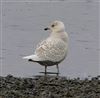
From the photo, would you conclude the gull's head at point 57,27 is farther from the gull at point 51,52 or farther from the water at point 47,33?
the water at point 47,33

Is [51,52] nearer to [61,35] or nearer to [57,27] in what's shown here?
[61,35]

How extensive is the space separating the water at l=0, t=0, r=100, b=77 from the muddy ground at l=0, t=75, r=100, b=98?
4.57 ft

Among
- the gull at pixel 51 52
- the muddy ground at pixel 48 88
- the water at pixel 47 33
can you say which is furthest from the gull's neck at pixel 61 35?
the muddy ground at pixel 48 88

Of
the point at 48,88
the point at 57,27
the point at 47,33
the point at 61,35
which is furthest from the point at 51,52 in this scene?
the point at 47,33

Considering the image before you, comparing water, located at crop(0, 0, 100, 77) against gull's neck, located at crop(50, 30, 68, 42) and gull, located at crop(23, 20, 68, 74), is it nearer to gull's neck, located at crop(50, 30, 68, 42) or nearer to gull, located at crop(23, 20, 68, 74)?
gull, located at crop(23, 20, 68, 74)

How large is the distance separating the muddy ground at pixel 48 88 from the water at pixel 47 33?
139 centimetres

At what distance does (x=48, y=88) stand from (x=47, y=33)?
509 cm

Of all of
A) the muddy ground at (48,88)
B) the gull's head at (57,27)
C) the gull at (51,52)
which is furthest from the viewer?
the gull's head at (57,27)

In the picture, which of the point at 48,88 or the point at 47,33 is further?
the point at 47,33

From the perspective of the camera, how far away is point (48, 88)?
8.54 m

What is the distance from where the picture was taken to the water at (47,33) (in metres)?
11.1

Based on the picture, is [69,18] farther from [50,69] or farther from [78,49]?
[50,69]

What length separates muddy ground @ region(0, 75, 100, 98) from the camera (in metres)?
8.06

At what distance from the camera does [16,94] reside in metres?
8.02
